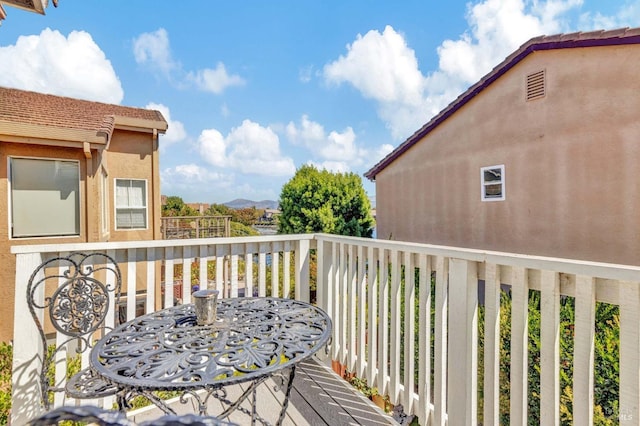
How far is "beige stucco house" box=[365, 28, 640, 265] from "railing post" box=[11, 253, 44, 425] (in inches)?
275

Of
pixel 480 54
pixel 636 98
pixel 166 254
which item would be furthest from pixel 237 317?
pixel 480 54

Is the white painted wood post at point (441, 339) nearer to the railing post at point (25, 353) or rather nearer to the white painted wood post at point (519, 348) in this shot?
the white painted wood post at point (519, 348)

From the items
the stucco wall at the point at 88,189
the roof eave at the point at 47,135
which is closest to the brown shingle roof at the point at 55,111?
the roof eave at the point at 47,135

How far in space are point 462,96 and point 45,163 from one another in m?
8.36

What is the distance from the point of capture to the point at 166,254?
2.41 m

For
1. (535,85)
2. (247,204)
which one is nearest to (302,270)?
(535,85)

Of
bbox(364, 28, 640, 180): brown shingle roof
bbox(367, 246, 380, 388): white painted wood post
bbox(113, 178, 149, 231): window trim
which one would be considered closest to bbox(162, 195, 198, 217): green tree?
bbox(113, 178, 149, 231): window trim

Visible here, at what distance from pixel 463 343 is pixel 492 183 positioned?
19.6 feet

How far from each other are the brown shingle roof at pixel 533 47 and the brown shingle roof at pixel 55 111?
6.77 meters

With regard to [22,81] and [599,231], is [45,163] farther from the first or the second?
[599,231]

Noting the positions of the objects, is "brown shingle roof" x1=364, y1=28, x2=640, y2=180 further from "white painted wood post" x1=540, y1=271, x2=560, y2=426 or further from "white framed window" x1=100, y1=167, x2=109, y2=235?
"white framed window" x1=100, y1=167, x2=109, y2=235

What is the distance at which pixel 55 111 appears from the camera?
284 inches

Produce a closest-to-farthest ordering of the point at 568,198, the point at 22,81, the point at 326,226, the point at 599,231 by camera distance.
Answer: the point at 599,231 < the point at 568,198 < the point at 22,81 < the point at 326,226

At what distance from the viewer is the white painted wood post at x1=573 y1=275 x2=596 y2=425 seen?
1225mm
